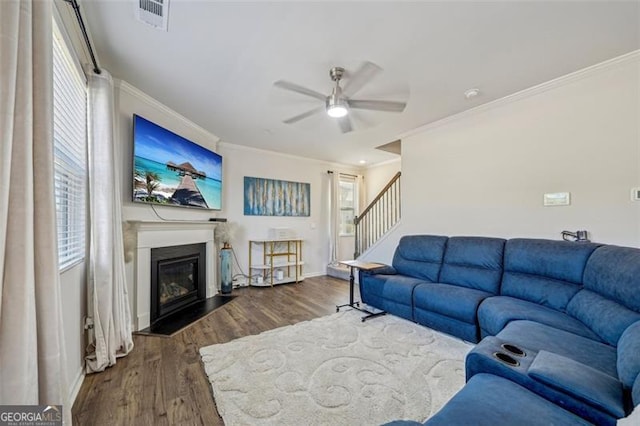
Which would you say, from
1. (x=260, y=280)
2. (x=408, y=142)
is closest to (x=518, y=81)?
(x=408, y=142)

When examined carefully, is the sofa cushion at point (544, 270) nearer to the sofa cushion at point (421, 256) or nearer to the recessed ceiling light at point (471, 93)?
the sofa cushion at point (421, 256)

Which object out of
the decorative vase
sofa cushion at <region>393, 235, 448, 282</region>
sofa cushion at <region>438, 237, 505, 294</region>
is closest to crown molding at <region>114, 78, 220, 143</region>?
the decorative vase

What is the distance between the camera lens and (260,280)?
5105 mm

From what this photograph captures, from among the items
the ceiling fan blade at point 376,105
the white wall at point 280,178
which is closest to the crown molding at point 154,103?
the white wall at point 280,178

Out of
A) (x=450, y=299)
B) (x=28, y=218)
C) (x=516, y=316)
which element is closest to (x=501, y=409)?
(x=516, y=316)

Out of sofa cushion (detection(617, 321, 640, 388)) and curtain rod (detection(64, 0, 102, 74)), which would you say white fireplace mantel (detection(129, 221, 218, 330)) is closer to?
curtain rod (detection(64, 0, 102, 74))

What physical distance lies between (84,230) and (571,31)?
424 centimetres

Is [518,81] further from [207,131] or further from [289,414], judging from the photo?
→ [207,131]

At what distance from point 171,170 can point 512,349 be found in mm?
3885

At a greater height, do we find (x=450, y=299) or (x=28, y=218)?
(x=28, y=218)

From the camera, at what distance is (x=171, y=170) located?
3449 mm

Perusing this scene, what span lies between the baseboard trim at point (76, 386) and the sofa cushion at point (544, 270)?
3.77 m

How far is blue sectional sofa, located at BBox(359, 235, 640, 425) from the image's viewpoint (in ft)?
3.67

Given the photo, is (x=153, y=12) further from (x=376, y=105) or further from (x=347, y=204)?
(x=347, y=204)
